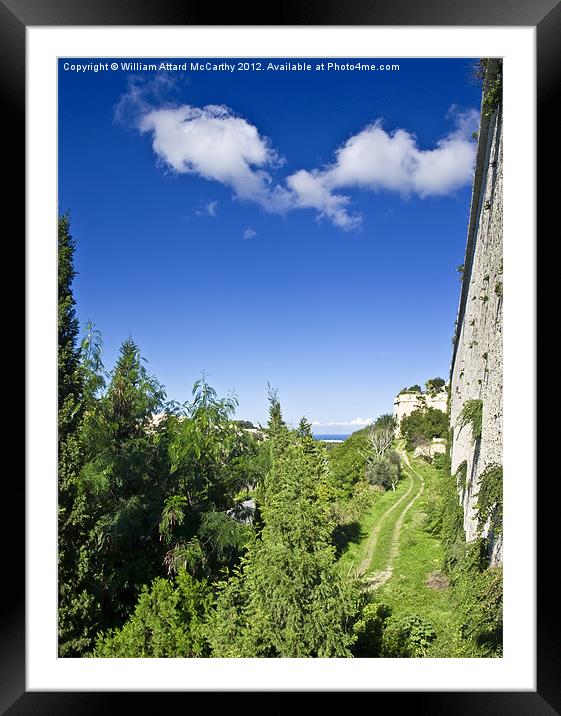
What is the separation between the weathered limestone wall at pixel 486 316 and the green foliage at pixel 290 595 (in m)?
1.17

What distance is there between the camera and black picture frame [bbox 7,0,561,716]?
166 centimetres

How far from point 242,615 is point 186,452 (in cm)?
231

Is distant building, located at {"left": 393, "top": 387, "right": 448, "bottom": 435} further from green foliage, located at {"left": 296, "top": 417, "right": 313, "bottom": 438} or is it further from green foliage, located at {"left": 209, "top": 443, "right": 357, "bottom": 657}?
green foliage, located at {"left": 209, "top": 443, "right": 357, "bottom": 657}

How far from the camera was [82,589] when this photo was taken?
352cm

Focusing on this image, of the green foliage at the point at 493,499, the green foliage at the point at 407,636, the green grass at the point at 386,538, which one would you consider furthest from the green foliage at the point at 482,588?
the green grass at the point at 386,538

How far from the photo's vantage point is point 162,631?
2.83 m

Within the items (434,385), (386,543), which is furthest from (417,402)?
(386,543)

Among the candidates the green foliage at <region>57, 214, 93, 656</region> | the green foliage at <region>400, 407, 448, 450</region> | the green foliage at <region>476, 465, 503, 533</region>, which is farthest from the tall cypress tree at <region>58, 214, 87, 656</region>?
the green foliage at <region>400, 407, 448, 450</region>

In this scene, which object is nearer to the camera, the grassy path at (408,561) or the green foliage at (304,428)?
the grassy path at (408,561)

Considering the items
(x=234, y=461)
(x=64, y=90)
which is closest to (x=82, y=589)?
(x=234, y=461)
